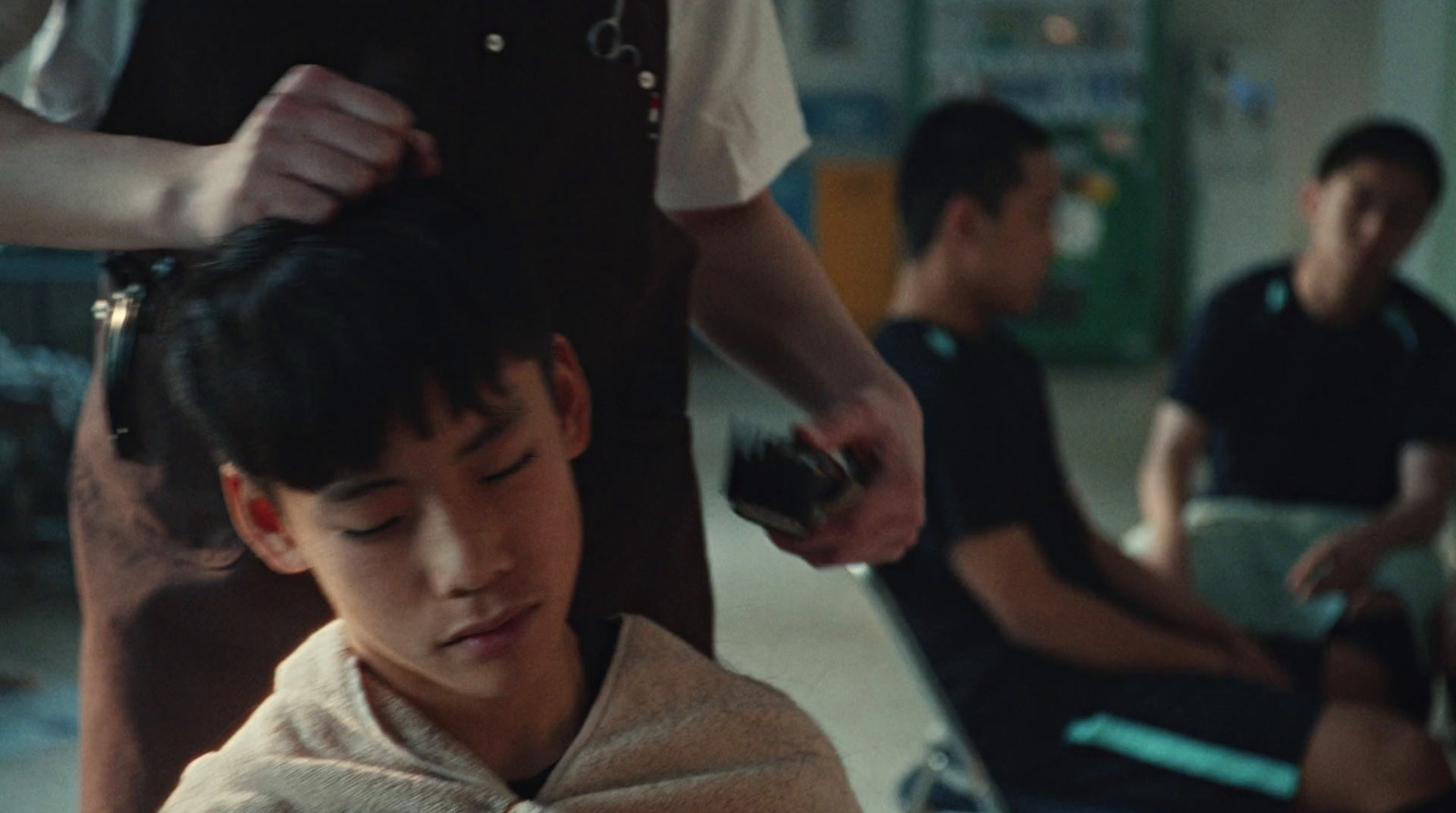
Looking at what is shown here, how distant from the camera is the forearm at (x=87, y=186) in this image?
820 millimetres

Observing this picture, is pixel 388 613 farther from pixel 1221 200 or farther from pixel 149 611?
A: pixel 1221 200

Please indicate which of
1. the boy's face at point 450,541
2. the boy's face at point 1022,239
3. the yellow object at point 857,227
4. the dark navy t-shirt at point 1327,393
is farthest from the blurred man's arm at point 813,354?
the yellow object at point 857,227

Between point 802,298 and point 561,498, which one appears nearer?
point 561,498

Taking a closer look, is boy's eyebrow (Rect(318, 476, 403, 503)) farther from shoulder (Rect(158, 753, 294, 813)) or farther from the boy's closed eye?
shoulder (Rect(158, 753, 294, 813))

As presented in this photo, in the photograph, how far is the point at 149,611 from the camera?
3.26ft

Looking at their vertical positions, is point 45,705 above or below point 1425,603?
below

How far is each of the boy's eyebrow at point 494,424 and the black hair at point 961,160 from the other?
63.3 inches

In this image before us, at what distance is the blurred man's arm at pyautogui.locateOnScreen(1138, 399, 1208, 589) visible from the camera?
9.12ft

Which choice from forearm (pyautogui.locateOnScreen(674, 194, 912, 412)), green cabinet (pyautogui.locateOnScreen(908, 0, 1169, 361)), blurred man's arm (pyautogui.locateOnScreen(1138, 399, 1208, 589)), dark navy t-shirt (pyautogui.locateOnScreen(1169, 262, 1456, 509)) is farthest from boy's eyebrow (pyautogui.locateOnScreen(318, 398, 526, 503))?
green cabinet (pyautogui.locateOnScreen(908, 0, 1169, 361))

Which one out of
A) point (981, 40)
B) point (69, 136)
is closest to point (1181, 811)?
point (69, 136)

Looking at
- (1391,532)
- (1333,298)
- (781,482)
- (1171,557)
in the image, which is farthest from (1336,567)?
(781,482)

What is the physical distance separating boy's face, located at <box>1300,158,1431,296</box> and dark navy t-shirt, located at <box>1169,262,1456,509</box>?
0.09 meters

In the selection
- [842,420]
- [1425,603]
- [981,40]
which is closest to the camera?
[842,420]

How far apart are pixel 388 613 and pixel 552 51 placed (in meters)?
0.39
